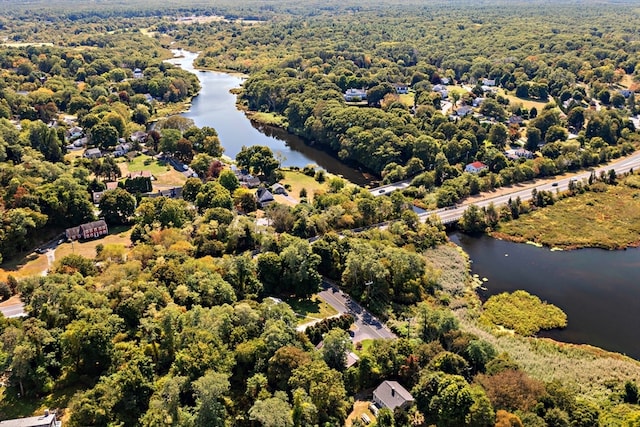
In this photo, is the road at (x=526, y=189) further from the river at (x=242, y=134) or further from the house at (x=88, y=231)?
the house at (x=88, y=231)

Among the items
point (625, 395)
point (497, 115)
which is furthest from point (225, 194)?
point (497, 115)

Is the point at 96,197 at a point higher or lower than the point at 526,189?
lower

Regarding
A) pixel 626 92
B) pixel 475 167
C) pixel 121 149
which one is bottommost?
pixel 121 149

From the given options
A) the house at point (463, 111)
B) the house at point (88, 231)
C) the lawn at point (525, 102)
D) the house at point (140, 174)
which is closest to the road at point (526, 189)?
the house at point (463, 111)

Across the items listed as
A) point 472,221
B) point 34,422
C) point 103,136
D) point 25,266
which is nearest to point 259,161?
point 103,136

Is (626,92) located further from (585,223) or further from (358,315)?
(358,315)

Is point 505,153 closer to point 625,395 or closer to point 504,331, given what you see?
point 504,331

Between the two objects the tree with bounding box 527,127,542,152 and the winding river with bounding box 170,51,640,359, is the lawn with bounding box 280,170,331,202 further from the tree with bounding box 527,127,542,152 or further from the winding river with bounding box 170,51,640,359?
the tree with bounding box 527,127,542,152
